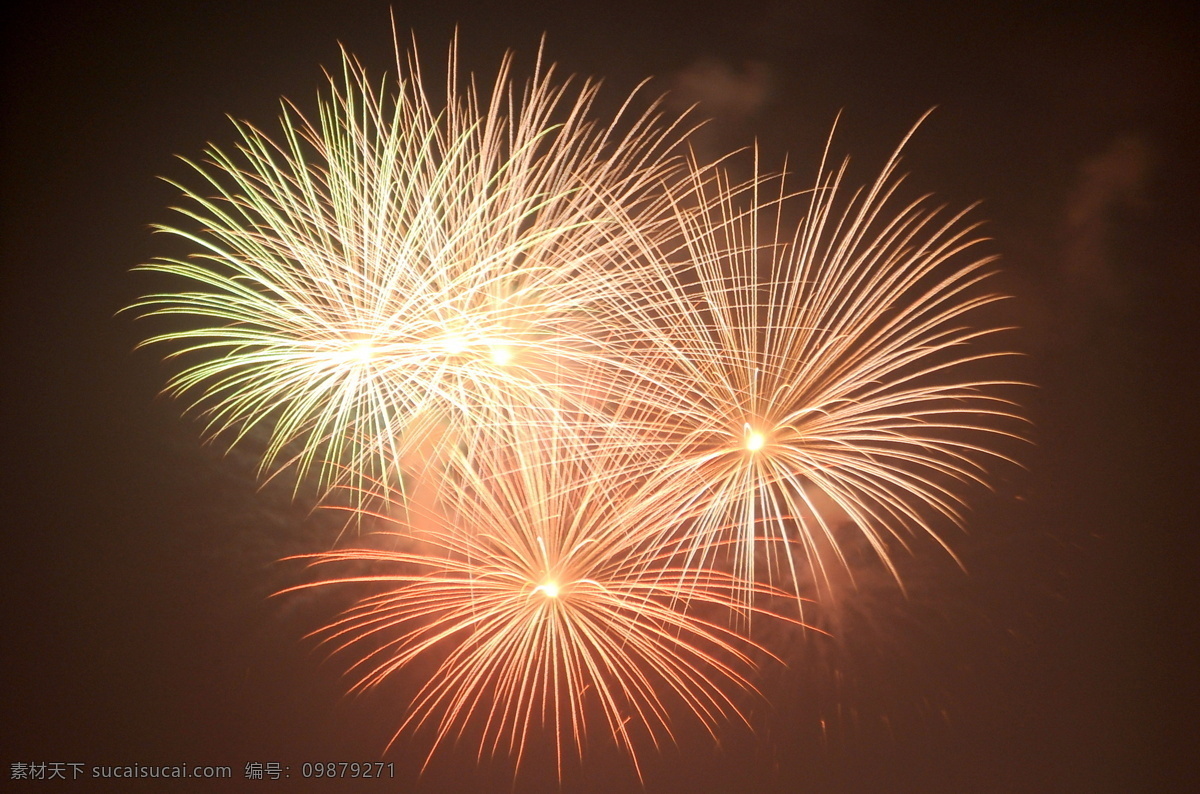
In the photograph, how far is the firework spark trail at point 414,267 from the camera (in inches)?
76.7

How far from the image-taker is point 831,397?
6.04 feet

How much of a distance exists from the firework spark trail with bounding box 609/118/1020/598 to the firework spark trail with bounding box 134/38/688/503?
0.27 metres

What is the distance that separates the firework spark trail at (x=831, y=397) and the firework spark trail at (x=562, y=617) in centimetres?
13

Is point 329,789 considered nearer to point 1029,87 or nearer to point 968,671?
point 968,671

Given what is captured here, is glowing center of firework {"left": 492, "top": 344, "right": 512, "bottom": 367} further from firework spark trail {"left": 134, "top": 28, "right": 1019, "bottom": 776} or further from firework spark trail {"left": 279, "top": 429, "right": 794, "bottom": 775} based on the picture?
firework spark trail {"left": 279, "top": 429, "right": 794, "bottom": 775}

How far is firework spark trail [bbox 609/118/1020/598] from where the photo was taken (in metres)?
1.85

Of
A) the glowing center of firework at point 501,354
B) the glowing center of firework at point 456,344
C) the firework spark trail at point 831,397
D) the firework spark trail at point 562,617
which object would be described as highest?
the glowing center of firework at point 456,344

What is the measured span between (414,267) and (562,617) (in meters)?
0.95

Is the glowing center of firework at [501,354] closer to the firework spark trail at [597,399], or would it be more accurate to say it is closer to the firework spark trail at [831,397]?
the firework spark trail at [597,399]

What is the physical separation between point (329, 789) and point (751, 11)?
7.60 feet

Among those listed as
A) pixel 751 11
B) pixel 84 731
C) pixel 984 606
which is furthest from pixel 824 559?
pixel 84 731

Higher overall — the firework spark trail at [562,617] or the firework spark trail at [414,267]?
the firework spark trail at [414,267]

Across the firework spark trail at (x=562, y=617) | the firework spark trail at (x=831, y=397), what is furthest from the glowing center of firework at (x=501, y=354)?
the firework spark trail at (x=831, y=397)

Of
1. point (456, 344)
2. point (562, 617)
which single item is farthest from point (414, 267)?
point (562, 617)
